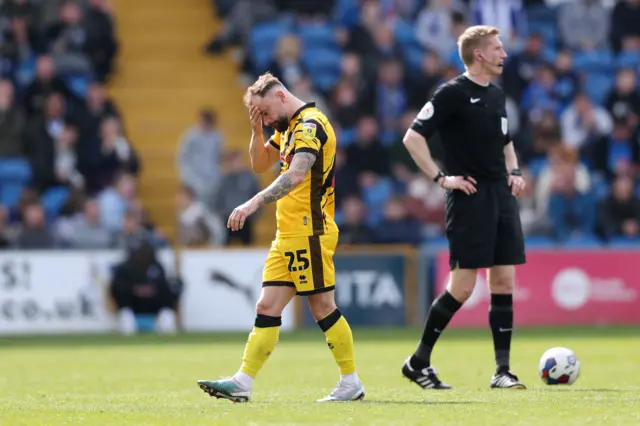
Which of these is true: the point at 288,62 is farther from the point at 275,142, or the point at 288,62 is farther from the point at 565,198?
the point at 275,142

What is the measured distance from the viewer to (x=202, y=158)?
824 inches

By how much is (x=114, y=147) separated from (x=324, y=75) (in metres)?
4.27

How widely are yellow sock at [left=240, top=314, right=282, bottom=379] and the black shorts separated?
1.77 metres

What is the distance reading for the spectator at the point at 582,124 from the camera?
21797mm

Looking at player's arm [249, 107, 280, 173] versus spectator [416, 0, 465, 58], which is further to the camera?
spectator [416, 0, 465, 58]

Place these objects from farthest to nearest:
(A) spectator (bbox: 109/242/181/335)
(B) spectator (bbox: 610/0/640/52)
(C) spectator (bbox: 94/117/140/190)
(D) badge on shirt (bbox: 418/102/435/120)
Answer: (B) spectator (bbox: 610/0/640/52)
(C) spectator (bbox: 94/117/140/190)
(A) spectator (bbox: 109/242/181/335)
(D) badge on shirt (bbox: 418/102/435/120)

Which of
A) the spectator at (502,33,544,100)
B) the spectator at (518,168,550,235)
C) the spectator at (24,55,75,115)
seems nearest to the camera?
the spectator at (518,168,550,235)

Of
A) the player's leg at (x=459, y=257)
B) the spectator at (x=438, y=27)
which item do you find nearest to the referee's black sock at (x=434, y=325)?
the player's leg at (x=459, y=257)

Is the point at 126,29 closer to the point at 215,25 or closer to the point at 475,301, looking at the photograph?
the point at 215,25

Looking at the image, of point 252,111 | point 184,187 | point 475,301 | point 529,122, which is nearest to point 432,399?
point 252,111

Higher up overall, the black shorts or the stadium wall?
the black shorts

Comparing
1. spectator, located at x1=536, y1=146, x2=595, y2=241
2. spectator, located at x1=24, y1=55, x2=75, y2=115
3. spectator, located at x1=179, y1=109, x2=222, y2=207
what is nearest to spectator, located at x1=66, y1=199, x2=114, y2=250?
spectator, located at x1=179, y1=109, x2=222, y2=207

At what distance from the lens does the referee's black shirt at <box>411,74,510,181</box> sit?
31.8 ft

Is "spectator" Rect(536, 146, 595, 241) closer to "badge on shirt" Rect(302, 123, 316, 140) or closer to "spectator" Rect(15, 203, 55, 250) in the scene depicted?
"spectator" Rect(15, 203, 55, 250)
